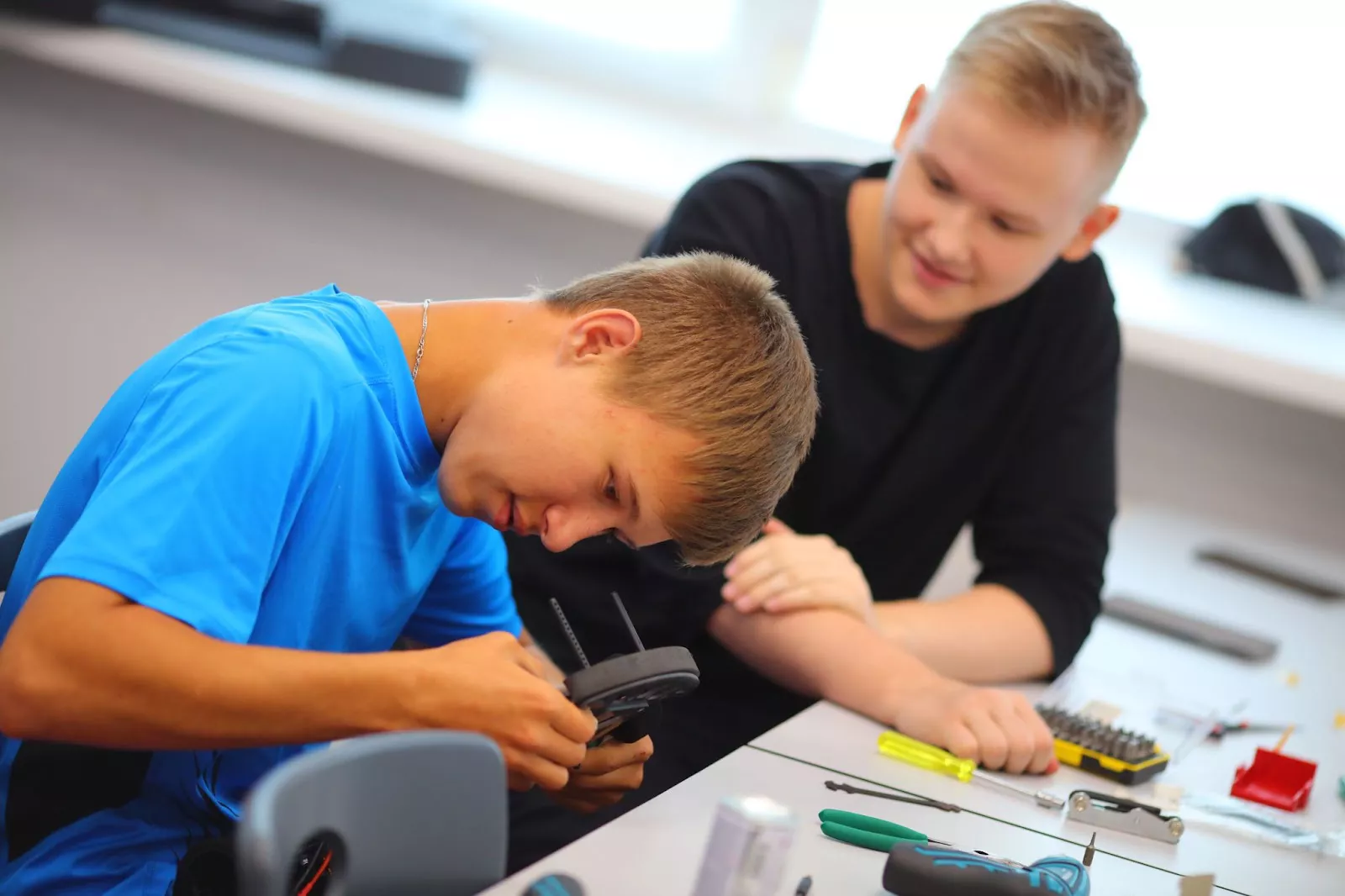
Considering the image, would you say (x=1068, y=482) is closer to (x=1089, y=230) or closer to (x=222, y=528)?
(x=1089, y=230)

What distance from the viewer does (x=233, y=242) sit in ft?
7.75

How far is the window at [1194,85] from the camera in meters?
2.29

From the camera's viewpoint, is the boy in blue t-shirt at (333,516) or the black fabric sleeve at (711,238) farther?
the black fabric sleeve at (711,238)

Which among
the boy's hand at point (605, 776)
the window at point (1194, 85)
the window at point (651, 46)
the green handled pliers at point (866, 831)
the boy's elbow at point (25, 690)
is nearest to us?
the boy's elbow at point (25, 690)

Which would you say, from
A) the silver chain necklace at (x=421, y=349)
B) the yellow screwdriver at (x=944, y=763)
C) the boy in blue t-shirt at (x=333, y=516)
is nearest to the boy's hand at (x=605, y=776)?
the boy in blue t-shirt at (x=333, y=516)

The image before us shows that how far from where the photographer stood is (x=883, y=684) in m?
1.24

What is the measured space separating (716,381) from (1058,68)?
61 centimetres

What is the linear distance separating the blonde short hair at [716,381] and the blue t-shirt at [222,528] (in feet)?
0.61

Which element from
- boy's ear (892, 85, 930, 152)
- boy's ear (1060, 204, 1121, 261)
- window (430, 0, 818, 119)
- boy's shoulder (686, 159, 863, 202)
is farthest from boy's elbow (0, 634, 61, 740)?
window (430, 0, 818, 119)

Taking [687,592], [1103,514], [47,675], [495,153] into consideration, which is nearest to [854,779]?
[687,592]

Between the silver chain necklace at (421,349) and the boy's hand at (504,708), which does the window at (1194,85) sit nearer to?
the silver chain necklace at (421,349)

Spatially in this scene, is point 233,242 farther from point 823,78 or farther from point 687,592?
point 687,592

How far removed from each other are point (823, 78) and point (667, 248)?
1.14 meters

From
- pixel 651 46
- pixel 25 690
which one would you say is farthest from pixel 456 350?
pixel 651 46
